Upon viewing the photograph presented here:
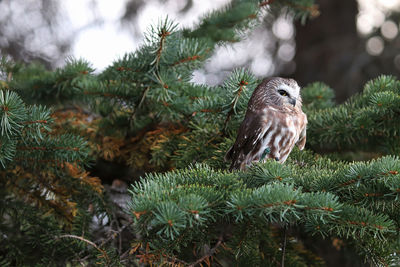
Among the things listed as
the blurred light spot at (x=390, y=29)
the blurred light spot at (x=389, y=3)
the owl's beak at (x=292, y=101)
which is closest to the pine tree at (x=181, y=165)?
the owl's beak at (x=292, y=101)

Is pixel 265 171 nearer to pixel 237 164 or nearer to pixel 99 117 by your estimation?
pixel 237 164

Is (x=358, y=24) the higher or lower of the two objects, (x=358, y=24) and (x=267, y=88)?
the higher

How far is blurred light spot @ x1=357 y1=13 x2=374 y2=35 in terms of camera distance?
575cm

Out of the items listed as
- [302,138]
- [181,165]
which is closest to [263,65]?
[302,138]

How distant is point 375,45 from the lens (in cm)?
566

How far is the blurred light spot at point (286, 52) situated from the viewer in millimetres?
6425

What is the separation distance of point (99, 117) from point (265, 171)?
6.08 ft

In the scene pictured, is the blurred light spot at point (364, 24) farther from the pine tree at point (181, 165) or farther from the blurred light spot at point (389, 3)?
the pine tree at point (181, 165)

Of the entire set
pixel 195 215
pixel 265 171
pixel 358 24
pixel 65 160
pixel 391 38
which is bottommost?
pixel 195 215

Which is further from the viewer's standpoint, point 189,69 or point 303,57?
point 303,57

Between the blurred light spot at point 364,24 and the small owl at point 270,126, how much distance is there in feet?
12.1

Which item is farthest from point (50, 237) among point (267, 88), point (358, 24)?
point (358, 24)

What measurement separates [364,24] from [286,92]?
402 centimetres

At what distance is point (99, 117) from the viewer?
317 cm
